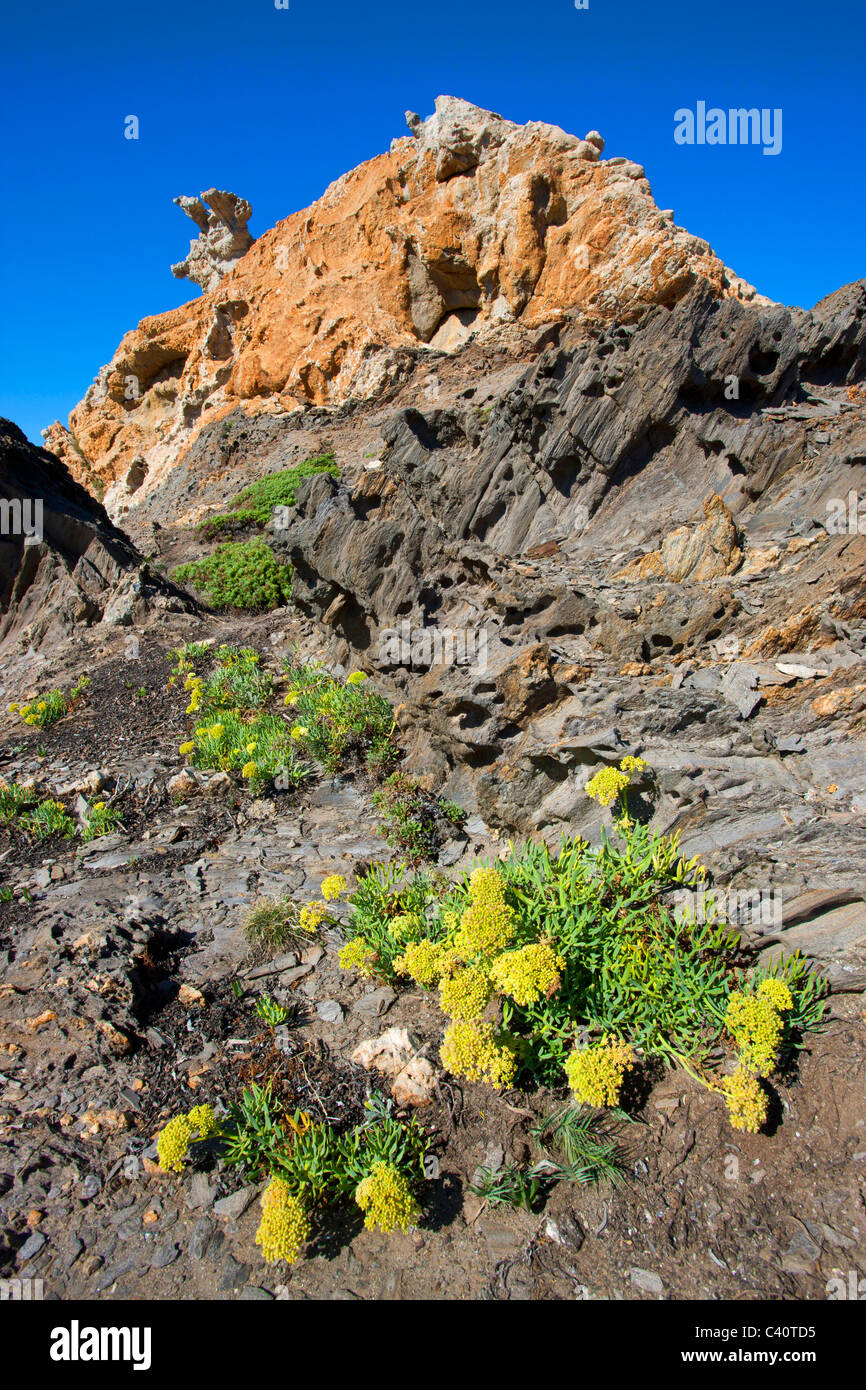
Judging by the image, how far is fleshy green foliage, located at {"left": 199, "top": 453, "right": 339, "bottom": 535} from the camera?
19.9 metres

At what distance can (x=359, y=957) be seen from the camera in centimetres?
429

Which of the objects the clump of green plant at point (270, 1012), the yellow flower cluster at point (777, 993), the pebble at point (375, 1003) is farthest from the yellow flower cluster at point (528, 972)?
the clump of green plant at point (270, 1012)

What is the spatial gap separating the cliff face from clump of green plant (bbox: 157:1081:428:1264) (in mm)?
22436

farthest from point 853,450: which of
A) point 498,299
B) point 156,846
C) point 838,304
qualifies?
point 498,299

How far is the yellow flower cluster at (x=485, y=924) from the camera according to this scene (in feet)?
11.0

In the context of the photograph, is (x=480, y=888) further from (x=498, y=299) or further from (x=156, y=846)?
(x=498, y=299)

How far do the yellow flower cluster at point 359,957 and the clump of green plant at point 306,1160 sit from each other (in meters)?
0.87

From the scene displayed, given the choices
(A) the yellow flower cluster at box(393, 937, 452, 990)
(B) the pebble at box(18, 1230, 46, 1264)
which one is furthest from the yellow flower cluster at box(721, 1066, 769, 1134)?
(B) the pebble at box(18, 1230, 46, 1264)

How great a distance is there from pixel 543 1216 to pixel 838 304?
57.2 feet

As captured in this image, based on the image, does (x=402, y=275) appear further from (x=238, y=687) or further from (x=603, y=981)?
(x=603, y=981)

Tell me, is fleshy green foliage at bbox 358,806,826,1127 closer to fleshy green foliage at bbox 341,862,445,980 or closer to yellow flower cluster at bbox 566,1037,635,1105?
yellow flower cluster at bbox 566,1037,635,1105

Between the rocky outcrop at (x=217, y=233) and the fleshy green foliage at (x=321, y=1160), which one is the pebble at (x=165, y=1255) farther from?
the rocky outcrop at (x=217, y=233)

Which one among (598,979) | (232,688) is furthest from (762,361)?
(598,979)

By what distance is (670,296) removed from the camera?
20.8m
